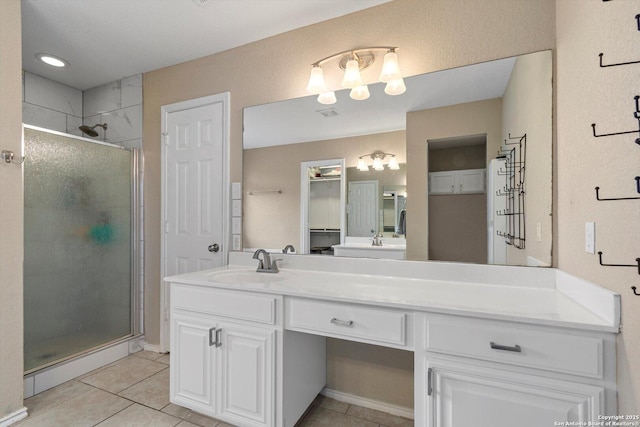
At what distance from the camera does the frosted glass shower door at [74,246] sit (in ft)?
6.64

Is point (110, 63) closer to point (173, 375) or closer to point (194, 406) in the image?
point (173, 375)

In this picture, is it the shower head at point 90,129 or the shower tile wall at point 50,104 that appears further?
the shower head at point 90,129

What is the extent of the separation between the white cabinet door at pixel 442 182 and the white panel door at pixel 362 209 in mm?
316

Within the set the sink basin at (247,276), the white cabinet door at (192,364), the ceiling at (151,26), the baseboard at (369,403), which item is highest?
the ceiling at (151,26)

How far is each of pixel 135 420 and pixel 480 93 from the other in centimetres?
260

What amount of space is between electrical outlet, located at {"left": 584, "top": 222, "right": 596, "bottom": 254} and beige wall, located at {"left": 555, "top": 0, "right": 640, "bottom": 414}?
0.07 feet

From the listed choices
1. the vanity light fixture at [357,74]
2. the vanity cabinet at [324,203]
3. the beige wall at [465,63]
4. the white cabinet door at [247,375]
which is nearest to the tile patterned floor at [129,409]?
the beige wall at [465,63]

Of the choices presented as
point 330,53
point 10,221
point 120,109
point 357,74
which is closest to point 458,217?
point 357,74

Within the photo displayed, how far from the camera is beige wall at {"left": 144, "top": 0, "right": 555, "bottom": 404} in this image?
1.51 m

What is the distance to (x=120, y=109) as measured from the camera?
9.11 ft

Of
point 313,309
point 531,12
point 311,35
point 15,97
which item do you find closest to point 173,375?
point 313,309

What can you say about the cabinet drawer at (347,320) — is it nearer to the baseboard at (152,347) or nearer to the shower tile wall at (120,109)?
the baseboard at (152,347)

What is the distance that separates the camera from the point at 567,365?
37.9 inches

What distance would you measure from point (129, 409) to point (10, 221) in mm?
1272
